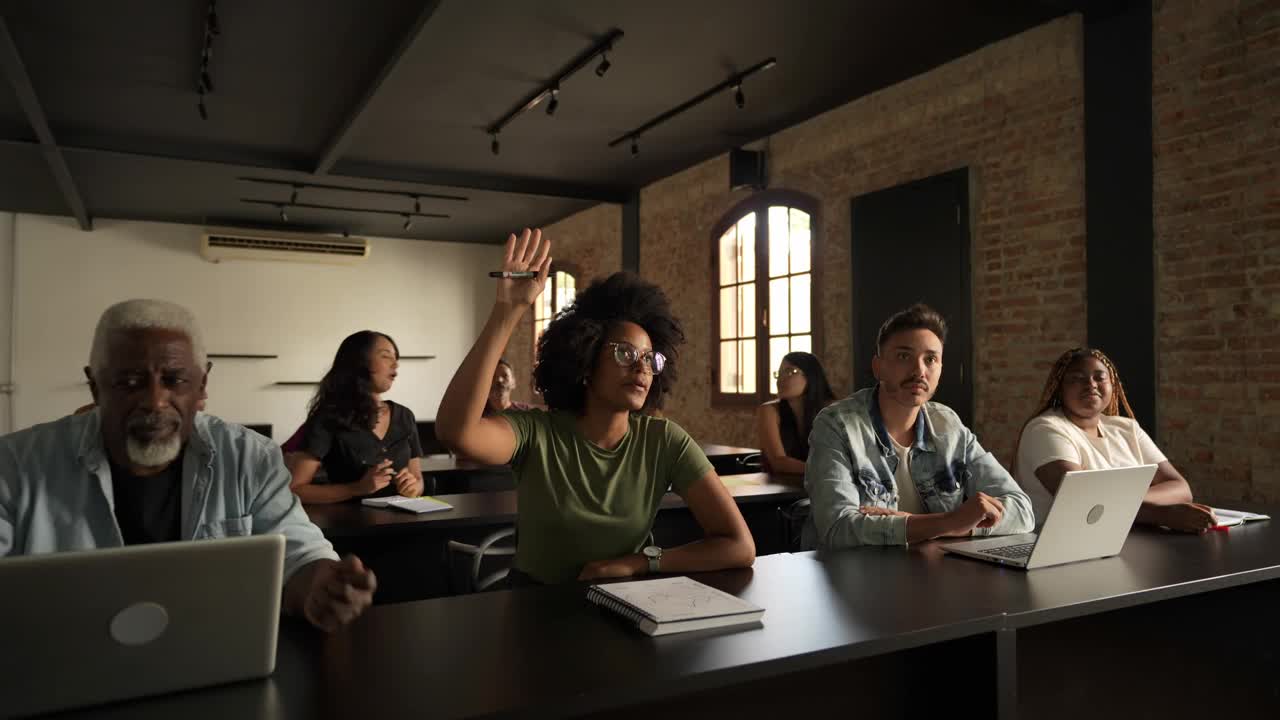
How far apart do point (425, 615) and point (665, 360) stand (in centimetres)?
107

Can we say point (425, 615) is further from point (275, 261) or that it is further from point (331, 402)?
point (275, 261)

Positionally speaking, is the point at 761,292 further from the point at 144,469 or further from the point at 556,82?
the point at 144,469

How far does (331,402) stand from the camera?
3.94 metres

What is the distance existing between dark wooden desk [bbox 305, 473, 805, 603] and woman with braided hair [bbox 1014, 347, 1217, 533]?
1.16 m

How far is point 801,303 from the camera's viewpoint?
22.7 ft

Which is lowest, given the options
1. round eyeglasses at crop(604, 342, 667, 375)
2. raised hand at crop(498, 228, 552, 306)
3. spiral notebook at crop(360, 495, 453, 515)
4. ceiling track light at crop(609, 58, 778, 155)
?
spiral notebook at crop(360, 495, 453, 515)

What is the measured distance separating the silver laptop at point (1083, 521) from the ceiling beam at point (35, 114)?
5.53 meters

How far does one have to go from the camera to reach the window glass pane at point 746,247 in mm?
7496

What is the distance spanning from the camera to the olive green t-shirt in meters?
2.21

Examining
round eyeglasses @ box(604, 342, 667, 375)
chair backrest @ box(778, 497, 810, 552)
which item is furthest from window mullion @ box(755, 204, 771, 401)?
round eyeglasses @ box(604, 342, 667, 375)

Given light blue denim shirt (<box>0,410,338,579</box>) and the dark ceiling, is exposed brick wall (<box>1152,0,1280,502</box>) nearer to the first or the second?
the dark ceiling

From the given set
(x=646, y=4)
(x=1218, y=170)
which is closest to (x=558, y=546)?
(x=646, y=4)

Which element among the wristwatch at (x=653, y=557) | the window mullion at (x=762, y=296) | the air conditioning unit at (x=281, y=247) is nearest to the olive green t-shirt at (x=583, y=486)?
the wristwatch at (x=653, y=557)

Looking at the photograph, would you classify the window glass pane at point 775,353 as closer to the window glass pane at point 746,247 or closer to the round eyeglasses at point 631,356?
the window glass pane at point 746,247
